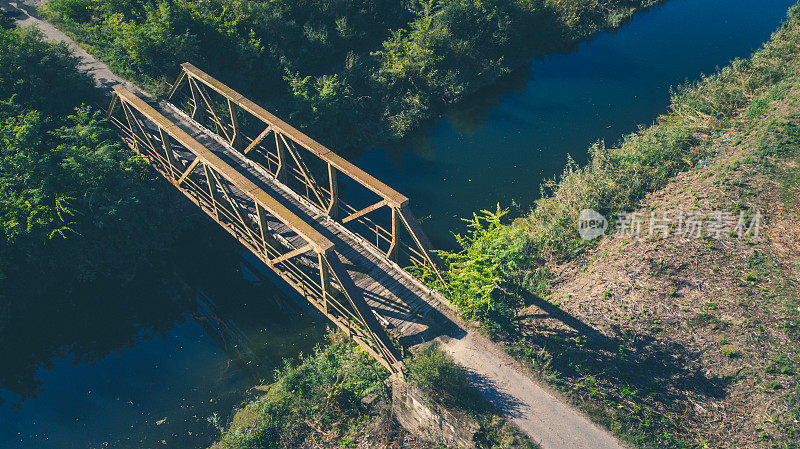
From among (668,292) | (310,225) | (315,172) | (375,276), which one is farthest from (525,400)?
(315,172)

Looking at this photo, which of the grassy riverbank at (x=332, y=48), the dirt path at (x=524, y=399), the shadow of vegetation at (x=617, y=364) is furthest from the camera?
the grassy riverbank at (x=332, y=48)

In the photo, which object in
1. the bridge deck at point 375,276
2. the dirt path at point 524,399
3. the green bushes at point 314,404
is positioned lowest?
the green bushes at point 314,404

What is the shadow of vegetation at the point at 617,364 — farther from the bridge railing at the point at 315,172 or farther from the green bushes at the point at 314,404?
the green bushes at the point at 314,404

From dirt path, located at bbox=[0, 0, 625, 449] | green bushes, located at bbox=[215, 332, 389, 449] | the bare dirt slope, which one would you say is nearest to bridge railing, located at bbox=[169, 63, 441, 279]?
dirt path, located at bbox=[0, 0, 625, 449]

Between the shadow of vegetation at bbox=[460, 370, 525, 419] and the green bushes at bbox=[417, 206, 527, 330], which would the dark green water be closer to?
the green bushes at bbox=[417, 206, 527, 330]

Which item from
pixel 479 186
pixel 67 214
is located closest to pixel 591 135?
pixel 479 186

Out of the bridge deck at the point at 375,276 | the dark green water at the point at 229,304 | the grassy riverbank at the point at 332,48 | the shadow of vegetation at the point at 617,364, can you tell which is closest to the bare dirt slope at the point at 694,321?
the shadow of vegetation at the point at 617,364

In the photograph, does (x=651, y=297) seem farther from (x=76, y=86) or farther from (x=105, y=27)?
(x=105, y=27)
